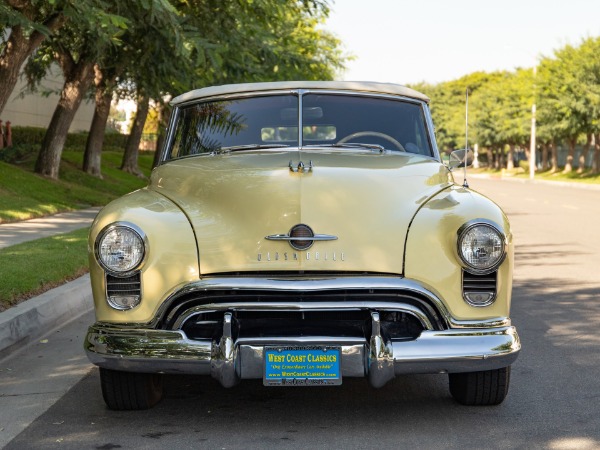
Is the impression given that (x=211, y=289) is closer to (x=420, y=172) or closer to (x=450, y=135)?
(x=420, y=172)

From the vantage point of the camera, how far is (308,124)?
6.61 metres

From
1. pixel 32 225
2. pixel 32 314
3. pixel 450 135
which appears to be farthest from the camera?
pixel 450 135

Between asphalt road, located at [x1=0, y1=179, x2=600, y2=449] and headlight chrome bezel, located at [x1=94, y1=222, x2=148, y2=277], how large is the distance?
0.80 metres

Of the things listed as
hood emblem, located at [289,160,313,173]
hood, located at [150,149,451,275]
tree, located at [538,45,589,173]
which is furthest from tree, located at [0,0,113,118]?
tree, located at [538,45,589,173]

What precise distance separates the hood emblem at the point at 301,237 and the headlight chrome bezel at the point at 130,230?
0.62 meters

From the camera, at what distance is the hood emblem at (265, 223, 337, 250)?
16.8 feet

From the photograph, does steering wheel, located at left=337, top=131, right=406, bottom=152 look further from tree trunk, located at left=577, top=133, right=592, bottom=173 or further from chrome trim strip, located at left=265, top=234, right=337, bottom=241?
tree trunk, located at left=577, top=133, right=592, bottom=173

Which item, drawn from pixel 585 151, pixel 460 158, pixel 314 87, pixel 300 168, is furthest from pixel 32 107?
pixel 300 168

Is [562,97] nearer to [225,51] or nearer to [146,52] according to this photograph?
[146,52]

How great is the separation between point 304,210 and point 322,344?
2.44ft

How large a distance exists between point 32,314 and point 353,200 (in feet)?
12.3

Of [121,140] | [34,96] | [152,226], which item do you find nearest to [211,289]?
[152,226]

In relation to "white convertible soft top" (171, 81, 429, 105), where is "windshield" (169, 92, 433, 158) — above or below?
below

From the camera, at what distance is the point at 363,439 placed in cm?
496
